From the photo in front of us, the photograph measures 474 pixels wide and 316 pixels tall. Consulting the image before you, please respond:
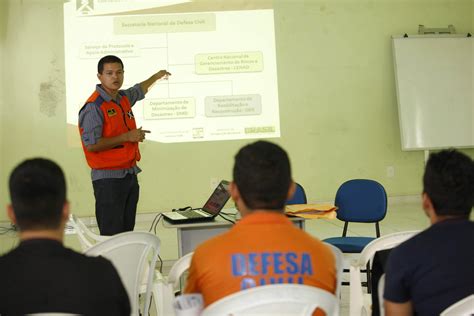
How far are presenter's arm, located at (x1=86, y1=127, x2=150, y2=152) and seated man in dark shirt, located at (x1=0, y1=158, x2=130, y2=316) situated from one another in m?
2.05

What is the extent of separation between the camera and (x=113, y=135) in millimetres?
3480

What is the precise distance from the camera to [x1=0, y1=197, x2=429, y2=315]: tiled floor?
5.45 metres

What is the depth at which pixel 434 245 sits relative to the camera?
54.6 inches

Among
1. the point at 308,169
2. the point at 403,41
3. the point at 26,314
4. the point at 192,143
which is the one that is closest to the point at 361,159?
the point at 308,169

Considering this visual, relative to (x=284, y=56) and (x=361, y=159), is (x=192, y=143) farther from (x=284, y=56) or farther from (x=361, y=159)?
(x=361, y=159)

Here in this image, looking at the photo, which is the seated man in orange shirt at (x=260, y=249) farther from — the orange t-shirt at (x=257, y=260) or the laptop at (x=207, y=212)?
the laptop at (x=207, y=212)

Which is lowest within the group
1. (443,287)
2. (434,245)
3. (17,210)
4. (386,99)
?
(443,287)

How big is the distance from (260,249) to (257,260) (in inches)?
1.1

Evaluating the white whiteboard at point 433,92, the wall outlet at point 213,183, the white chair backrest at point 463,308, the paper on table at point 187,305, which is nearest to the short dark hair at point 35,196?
the paper on table at point 187,305

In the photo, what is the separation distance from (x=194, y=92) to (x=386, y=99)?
251 cm

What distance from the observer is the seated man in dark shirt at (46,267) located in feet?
3.84

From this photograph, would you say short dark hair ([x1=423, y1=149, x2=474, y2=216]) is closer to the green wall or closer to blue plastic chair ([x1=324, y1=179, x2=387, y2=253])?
blue plastic chair ([x1=324, y1=179, x2=387, y2=253])

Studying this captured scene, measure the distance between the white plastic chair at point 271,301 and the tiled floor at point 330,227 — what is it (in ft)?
11.4

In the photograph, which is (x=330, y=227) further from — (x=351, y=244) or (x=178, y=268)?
(x=178, y=268)
